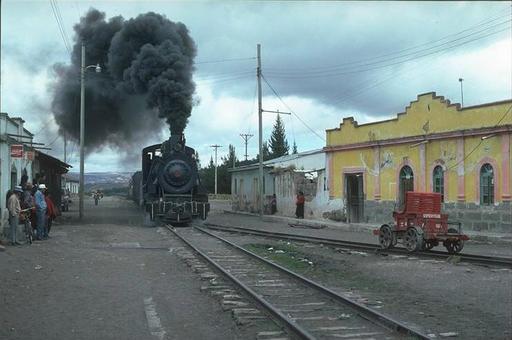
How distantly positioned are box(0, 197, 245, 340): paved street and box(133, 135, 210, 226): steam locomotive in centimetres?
900

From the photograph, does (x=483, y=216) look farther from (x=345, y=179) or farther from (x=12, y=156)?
(x=12, y=156)

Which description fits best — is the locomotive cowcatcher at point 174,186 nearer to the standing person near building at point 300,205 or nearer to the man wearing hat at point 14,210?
the standing person near building at point 300,205

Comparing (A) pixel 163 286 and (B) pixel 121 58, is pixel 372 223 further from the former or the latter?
(A) pixel 163 286

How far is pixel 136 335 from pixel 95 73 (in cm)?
2675

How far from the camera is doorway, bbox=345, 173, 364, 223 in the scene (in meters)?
28.2

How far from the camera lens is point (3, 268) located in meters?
11.4

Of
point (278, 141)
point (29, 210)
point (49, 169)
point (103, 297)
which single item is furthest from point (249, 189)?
point (278, 141)

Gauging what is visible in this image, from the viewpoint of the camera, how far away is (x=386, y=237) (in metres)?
15.6

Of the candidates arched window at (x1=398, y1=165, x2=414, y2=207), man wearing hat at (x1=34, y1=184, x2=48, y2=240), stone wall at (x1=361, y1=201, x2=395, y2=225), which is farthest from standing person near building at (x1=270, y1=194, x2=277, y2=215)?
man wearing hat at (x1=34, y1=184, x2=48, y2=240)

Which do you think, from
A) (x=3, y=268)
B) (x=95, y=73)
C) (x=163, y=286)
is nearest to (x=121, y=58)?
(x=95, y=73)

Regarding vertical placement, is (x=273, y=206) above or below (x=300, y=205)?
below

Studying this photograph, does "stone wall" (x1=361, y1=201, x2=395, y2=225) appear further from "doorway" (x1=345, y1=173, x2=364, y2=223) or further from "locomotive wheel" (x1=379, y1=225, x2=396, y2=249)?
"locomotive wheel" (x1=379, y1=225, x2=396, y2=249)

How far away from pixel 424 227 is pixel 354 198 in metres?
14.0

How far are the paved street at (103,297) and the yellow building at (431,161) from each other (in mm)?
11875
